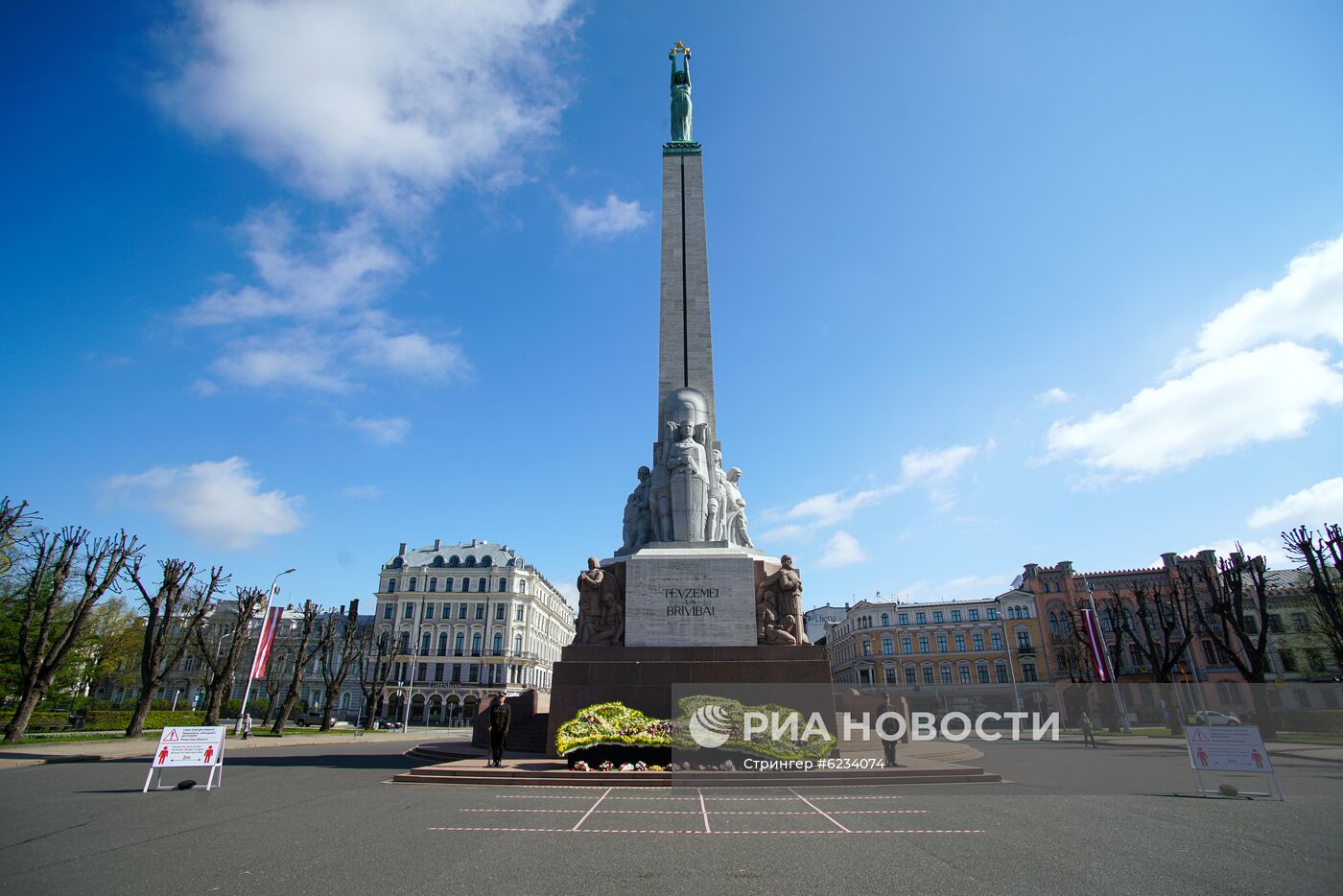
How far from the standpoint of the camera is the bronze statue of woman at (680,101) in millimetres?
28156

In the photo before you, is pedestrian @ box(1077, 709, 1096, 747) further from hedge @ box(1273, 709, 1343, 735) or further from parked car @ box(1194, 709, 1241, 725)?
hedge @ box(1273, 709, 1343, 735)

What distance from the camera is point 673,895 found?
6023 mm

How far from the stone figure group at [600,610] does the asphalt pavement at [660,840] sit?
5.93 metres

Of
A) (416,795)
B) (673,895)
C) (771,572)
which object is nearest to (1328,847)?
(673,895)

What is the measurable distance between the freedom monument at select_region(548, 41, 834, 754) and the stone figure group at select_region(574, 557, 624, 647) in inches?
1.0

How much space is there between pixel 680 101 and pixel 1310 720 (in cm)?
4146

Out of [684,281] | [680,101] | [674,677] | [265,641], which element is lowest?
[674,677]

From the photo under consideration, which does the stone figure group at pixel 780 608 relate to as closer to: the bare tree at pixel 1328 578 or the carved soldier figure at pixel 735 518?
the carved soldier figure at pixel 735 518

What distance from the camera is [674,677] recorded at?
16.4 m

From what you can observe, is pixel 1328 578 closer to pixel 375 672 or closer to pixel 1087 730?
pixel 1087 730

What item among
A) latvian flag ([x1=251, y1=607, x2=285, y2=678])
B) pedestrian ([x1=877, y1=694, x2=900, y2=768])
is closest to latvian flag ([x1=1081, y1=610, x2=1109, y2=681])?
pedestrian ([x1=877, y1=694, x2=900, y2=768])

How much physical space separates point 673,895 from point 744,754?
774 centimetres

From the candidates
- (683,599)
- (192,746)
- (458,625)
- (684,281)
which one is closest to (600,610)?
(683,599)

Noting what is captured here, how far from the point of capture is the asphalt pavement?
6.46 metres
